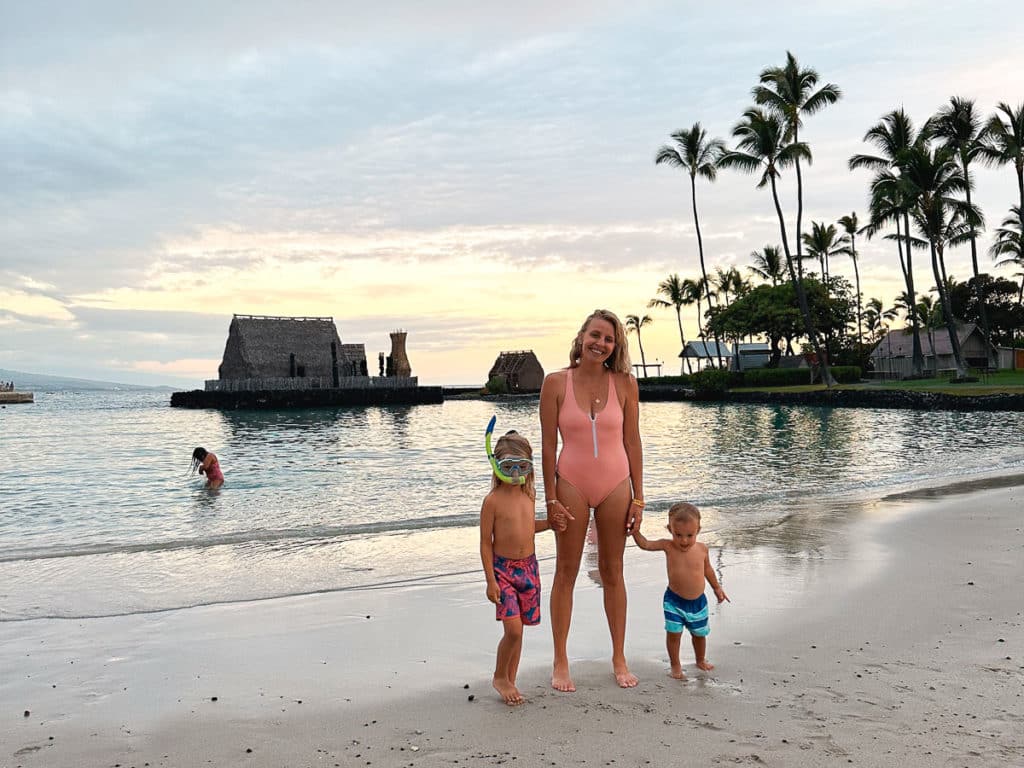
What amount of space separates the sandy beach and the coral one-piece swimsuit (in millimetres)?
1022

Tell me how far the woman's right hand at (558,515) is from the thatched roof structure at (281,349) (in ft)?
194

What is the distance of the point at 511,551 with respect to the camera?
12.9 feet

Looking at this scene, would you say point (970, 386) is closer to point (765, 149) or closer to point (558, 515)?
point (765, 149)

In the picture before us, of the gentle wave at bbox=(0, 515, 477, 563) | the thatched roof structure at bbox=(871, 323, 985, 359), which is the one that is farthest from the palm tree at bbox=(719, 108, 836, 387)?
the gentle wave at bbox=(0, 515, 477, 563)

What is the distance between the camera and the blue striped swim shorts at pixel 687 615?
4.28m

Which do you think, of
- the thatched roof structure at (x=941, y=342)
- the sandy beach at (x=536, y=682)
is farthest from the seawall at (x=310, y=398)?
the sandy beach at (x=536, y=682)

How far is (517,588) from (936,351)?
62473 mm

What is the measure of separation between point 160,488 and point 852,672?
15.6m

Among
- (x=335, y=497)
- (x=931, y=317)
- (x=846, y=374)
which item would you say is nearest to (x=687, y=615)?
(x=335, y=497)

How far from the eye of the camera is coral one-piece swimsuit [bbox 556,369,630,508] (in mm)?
4133

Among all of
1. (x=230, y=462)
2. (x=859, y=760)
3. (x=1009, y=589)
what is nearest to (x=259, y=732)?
(x=859, y=760)

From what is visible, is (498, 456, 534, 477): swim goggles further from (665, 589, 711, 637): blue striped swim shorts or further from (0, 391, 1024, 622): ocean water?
(0, 391, 1024, 622): ocean water

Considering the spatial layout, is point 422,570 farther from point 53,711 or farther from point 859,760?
point 859,760

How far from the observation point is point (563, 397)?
418 centimetres
